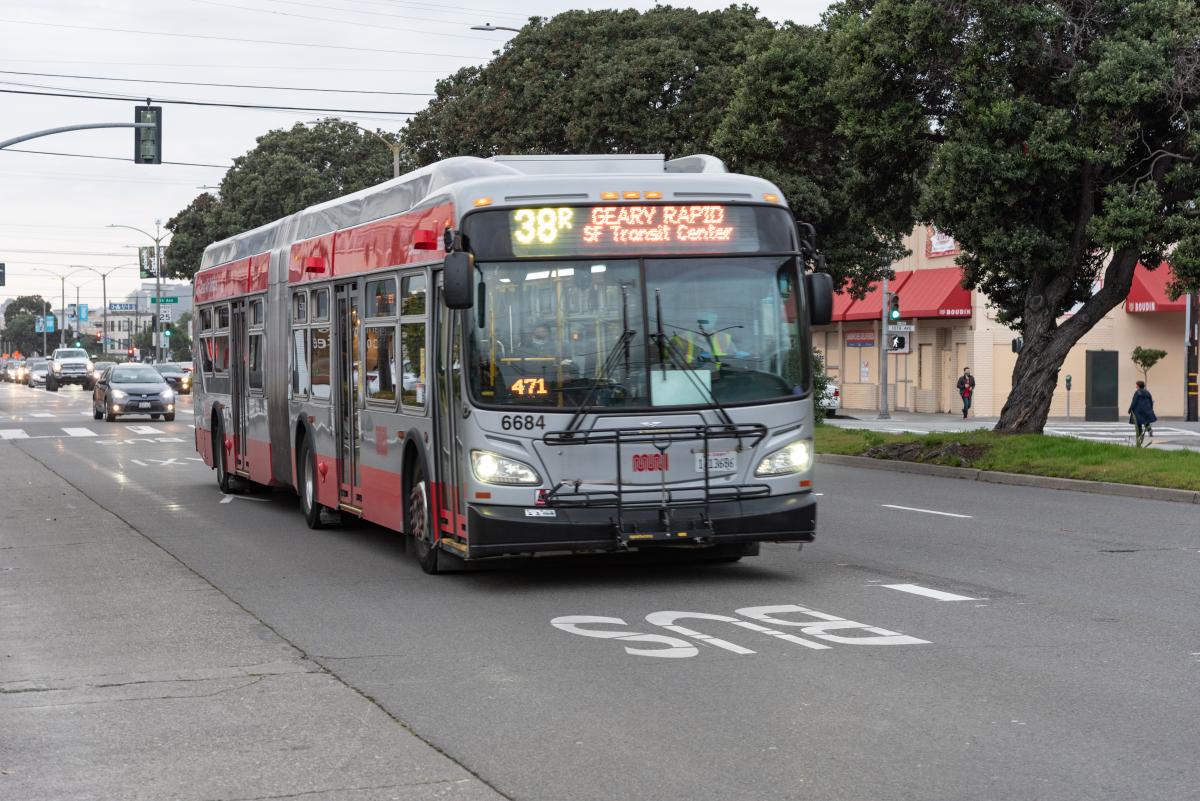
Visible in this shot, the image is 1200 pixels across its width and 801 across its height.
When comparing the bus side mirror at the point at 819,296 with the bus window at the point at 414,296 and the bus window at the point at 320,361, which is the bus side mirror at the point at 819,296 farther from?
the bus window at the point at 320,361

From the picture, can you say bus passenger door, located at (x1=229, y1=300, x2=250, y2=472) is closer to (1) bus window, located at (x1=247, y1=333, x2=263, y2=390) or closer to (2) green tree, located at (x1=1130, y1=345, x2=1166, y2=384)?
(1) bus window, located at (x1=247, y1=333, x2=263, y2=390)

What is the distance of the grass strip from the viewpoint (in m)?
22.2

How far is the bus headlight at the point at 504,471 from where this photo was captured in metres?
11.3

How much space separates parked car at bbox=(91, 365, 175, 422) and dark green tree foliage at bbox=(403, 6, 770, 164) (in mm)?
10632

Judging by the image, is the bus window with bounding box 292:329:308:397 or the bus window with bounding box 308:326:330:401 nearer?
the bus window with bounding box 308:326:330:401

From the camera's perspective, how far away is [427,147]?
45.6m

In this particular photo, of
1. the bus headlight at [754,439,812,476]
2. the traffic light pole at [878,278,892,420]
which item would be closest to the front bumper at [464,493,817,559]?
the bus headlight at [754,439,812,476]

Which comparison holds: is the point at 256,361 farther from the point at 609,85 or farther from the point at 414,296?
the point at 609,85

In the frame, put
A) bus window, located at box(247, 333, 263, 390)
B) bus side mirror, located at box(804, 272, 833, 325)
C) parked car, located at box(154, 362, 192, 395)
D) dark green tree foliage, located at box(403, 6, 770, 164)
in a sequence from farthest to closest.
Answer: parked car, located at box(154, 362, 192, 395) < dark green tree foliage, located at box(403, 6, 770, 164) < bus window, located at box(247, 333, 263, 390) < bus side mirror, located at box(804, 272, 833, 325)

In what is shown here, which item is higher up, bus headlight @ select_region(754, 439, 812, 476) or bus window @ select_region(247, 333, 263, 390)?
bus window @ select_region(247, 333, 263, 390)

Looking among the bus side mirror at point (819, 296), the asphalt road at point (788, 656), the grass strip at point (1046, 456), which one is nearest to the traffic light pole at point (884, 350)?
the grass strip at point (1046, 456)

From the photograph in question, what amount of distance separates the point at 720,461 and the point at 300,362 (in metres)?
6.41

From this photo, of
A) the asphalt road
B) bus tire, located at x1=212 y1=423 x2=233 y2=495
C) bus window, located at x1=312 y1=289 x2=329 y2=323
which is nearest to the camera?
the asphalt road

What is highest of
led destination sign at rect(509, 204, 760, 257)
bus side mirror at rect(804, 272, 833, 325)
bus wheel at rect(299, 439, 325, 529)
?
led destination sign at rect(509, 204, 760, 257)
